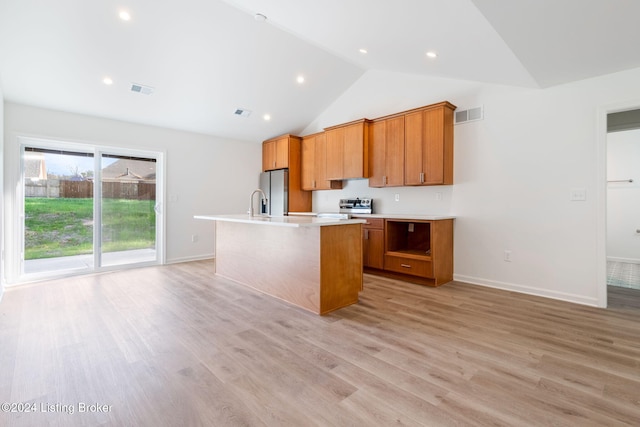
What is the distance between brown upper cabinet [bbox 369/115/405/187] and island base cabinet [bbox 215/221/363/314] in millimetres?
1545

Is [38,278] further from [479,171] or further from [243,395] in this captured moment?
[479,171]

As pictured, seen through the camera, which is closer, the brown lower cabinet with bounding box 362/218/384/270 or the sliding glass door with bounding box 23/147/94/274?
the sliding glass door with bounding box 23/147/94/274

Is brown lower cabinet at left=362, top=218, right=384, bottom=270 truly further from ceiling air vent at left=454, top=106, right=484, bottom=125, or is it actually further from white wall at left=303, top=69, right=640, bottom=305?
ceiling air vent at left=454, top=106, right=484, bottom=125

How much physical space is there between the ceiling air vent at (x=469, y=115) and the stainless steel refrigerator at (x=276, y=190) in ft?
10.4

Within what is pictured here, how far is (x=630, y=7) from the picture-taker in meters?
1.99

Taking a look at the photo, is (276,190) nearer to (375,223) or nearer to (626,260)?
(375,223)

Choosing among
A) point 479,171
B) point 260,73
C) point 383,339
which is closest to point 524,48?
point 479,171

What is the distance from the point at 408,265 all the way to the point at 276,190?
3.18 metres

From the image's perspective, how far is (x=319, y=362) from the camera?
1.98 m

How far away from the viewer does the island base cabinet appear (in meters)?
2.86

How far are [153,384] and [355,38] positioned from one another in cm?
357

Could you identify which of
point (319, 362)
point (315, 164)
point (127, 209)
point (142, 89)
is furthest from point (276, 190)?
point (319, 362)

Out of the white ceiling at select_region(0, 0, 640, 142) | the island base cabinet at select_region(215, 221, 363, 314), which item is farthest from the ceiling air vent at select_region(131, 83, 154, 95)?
the island base cabinet at select_region(215, 221, 363, 314)

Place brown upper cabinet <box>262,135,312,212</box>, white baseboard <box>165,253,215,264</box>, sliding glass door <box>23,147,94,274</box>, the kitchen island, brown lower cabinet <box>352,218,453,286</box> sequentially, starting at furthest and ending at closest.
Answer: brown upper cabinet <box>262,135,312,212</box>
white baseboard <box>165,253,215,264</box>
sliding glass door <box>23,147,94,274</box>
brown lower cabinet <box>352,218,453,286</box>
the kitchen island
